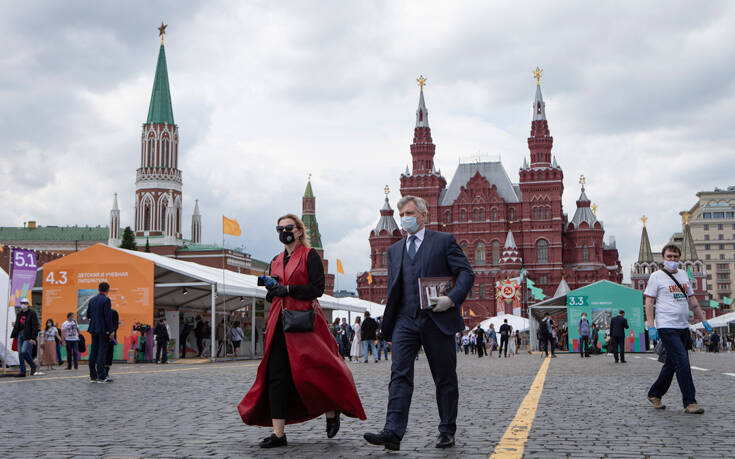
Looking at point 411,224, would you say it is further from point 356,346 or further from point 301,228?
point 356,346

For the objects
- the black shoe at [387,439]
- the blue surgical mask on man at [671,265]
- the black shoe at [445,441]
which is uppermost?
the blue surgical mask on man at [671,265]

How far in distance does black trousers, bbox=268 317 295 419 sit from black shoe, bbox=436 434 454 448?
1.13 m

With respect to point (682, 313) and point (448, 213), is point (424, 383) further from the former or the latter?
point (448, 213)

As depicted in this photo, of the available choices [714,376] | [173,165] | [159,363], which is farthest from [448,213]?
[714,376]

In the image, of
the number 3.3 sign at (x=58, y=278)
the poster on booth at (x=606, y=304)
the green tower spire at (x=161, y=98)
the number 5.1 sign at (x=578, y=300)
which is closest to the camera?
the number 3.3 sign at (x=58, y=278)

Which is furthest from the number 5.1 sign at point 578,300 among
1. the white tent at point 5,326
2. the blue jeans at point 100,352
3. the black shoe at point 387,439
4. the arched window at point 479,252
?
the arched window at point 479,252

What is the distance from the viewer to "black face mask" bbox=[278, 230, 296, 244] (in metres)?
5.87

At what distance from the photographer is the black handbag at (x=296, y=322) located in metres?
5.45

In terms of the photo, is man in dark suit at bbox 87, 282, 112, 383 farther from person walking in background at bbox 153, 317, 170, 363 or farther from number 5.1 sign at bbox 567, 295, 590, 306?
number 5.1 sign at bbox 567, 295, 590, 306

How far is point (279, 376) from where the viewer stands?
550cm

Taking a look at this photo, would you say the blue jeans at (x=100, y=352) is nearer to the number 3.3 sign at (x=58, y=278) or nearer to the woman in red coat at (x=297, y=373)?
the woman in red coat at (x=297, y=373)

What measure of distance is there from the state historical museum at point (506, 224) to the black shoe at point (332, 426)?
75.5m

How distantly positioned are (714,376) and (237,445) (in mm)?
10518

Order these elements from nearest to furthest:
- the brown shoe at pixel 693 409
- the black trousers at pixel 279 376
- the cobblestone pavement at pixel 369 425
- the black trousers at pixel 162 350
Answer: the cobblestone pavement at pixel 369 425, the black trousers at pixel 279 376, the brown shoe at pixel 693 409, the black trousers at pixel 162 350
